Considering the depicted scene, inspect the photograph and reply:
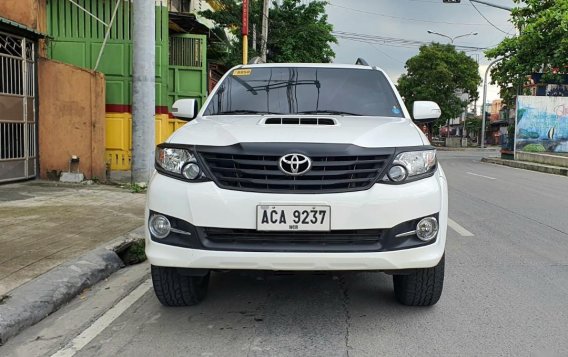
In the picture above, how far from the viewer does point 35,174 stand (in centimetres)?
1105

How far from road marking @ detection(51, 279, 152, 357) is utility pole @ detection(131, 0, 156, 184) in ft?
18.7

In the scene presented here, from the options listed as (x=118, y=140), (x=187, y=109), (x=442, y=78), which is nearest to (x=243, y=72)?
(x=187, y=109)

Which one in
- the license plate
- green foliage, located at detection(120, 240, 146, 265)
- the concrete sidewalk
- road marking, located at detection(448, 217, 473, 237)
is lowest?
green foliage, located at detection(120, 240, 146, 265)

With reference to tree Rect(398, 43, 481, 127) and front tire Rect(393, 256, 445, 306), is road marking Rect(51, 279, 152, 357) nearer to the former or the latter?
front tire Rect(393, 256, 445, 306)

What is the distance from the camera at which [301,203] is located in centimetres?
337

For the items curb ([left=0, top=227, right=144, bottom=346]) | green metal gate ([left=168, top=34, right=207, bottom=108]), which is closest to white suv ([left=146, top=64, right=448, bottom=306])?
curb ([left=0, top=227, right=144, bottom=346])

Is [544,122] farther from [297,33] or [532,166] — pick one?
[297,33]

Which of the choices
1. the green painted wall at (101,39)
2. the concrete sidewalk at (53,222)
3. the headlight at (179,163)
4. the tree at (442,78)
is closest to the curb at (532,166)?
the green painted wall at (101,39)

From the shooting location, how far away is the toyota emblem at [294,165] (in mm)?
3418

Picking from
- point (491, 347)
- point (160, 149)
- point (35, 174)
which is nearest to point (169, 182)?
point (160, 149)

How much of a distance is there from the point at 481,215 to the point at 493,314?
Result: 4890 millimetres

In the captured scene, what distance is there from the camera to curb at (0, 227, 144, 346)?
12.5 ft

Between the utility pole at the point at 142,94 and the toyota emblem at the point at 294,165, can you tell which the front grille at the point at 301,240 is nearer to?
the toyota emblem at the point at 294,165

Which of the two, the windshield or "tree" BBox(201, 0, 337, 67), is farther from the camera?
"tree" BBox(201, 0, 337, 67)
